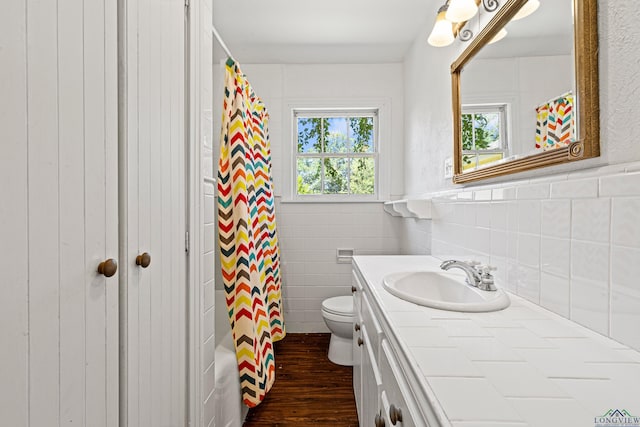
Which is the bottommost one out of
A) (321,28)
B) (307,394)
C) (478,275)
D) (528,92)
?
(307,394)

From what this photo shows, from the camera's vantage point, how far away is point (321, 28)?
229 centimetres

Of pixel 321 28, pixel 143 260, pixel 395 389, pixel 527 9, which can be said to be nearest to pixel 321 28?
pixel 321 28

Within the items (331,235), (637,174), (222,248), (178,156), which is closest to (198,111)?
(178,156)

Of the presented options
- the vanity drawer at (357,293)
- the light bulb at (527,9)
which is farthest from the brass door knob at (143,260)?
the light bulb at (527,9)

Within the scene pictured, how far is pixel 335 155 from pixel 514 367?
8.27 ft

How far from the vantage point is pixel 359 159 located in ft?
9.75

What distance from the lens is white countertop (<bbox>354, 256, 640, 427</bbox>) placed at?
46cm

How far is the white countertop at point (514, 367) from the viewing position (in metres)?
0.46

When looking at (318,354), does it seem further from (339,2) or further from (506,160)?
(339,2)

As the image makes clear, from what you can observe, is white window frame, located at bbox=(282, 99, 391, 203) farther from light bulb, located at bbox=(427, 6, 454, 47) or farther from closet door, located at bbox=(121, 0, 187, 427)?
closet door, located at bbox=(121, 0, 187, 427)

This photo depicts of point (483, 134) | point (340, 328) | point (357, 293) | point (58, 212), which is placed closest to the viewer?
point (58, 212)

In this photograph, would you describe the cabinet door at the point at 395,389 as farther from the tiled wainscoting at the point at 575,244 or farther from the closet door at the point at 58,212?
the closet door at the point at 58,212

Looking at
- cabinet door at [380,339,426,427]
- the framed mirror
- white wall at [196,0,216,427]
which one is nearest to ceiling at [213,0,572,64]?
the framed mirror

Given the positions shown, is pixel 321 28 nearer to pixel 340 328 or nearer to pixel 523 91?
pixel 523 91
